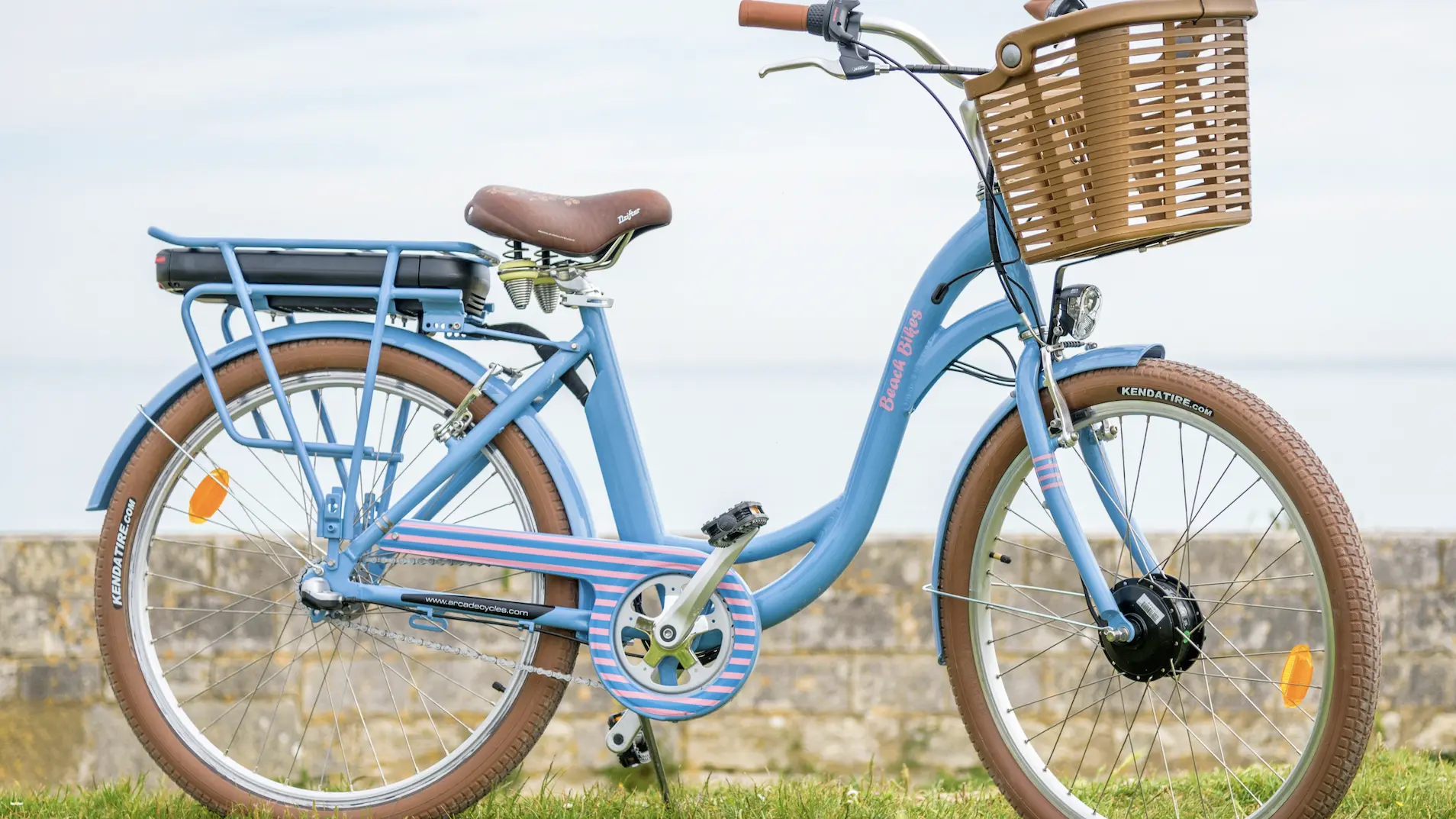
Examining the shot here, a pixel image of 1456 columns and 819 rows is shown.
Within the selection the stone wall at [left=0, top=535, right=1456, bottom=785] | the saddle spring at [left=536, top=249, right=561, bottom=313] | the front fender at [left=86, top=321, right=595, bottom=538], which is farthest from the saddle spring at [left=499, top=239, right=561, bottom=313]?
the stone wall at [left=0, top=535, right=1456, bottom=785]

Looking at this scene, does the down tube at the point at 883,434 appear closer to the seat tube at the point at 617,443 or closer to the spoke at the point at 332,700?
the seat tube at the point at 617,443

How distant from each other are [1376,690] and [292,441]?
2.01 meters

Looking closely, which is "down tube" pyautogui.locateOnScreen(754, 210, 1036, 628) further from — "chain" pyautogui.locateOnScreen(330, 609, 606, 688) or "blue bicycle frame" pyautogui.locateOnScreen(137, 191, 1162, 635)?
"chain" pyautogui.locateOnScreen(330, 609, 606, 688)

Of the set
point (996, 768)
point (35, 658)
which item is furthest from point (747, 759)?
point (35, 658)

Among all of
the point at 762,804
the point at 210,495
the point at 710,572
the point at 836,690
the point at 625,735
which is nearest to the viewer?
the point at 710,572

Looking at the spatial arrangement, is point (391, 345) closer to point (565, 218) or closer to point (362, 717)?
point (565, 218)

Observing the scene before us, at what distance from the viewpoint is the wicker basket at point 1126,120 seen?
7.02ft

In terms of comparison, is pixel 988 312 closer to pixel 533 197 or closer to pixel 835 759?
pixel 533 197

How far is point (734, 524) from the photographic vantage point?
255 centimetres

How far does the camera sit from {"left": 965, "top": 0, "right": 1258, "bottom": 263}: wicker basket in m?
2.14

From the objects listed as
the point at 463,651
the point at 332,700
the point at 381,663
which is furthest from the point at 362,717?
the point at 332,700

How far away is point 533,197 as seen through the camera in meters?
2.67

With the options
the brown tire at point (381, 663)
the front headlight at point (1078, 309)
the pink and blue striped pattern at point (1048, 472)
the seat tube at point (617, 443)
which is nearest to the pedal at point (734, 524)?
the seat tube at point (617, 443)

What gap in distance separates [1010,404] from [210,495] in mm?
1629
